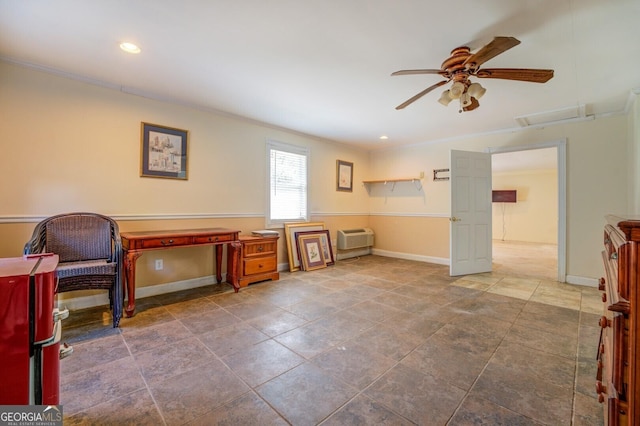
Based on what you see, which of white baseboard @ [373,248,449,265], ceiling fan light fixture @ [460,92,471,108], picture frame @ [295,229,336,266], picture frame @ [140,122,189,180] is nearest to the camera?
ceiling fan light fixture @ [460,92,471,108]

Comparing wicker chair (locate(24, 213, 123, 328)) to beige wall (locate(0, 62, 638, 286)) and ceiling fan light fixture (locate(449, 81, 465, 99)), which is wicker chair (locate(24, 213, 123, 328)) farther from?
ceiling fan light fixture (locate(449, 81, 465, 99))

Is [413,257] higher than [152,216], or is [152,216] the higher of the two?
[152,216]

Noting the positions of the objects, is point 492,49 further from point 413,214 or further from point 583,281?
point 413,214

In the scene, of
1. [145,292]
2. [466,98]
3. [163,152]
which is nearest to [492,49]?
[466,98]

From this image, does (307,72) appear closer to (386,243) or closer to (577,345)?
(577,345)

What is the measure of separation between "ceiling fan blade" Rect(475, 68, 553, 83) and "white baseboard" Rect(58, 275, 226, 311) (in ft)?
12.6

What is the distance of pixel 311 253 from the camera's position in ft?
15.3

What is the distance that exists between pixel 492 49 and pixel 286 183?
11.0ft

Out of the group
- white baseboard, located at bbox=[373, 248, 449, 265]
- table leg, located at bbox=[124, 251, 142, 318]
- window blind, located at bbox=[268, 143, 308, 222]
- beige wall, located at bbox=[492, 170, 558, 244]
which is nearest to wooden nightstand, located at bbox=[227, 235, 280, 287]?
window blind, located at bbox=[268, 143, 308, 222]

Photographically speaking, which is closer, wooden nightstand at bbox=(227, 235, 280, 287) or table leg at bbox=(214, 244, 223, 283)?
wooden nightstand at bbox=(227, 235, 280, 287)

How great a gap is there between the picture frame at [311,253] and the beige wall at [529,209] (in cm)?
767

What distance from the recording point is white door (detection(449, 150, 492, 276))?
4.17 meters

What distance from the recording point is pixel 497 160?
671cm

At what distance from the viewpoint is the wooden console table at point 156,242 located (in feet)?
8.46
